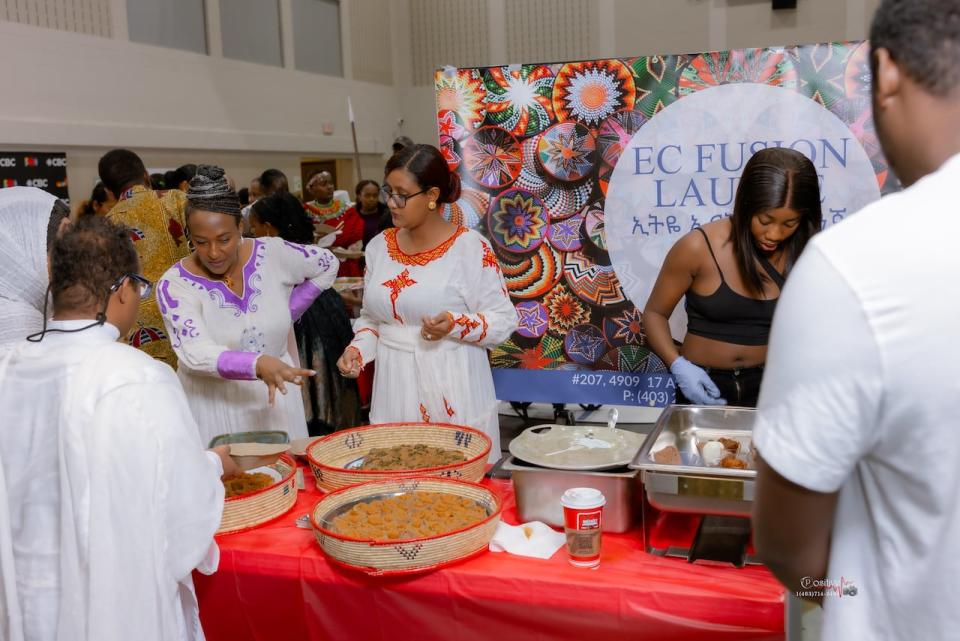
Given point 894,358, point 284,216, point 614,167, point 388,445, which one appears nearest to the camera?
point 894,358

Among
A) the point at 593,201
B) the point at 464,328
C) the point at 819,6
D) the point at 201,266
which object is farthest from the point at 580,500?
the point at 819,6

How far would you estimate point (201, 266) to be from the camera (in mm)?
2285

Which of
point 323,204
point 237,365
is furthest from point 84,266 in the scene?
point 323,204

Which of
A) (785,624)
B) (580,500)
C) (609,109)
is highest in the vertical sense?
(609,109)

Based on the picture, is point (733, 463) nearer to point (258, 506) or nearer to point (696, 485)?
point (696, 485)

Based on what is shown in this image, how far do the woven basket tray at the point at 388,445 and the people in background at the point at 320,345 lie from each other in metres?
1.58

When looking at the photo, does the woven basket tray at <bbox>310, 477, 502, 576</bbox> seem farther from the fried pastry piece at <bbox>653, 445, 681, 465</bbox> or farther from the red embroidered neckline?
the red embroidered neckline

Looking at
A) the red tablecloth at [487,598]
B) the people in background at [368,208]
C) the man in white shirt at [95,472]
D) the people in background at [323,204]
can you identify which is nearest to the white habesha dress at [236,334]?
the red tablecloth at [487,598]

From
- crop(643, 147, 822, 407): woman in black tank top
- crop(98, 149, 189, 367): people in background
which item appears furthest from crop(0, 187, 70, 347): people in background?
crop(643, 147, 822, 407): woman in black tank top

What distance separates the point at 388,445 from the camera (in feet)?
6.64

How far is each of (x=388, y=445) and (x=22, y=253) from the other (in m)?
0.91

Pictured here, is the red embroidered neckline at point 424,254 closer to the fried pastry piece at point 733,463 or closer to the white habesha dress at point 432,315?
the white habesha dress at point 432,315

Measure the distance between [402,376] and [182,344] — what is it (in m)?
0.62

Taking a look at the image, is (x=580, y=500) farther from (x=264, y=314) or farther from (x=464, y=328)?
(x=264, y=314)
